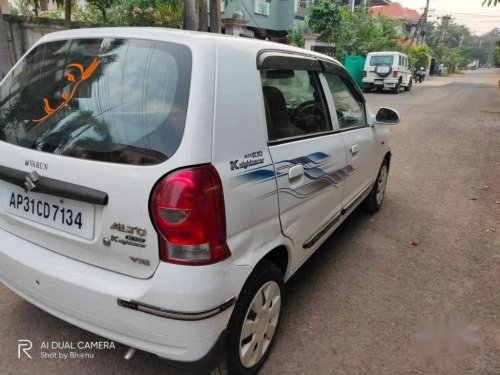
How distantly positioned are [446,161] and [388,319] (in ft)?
18.4

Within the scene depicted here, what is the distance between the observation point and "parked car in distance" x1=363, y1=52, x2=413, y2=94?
2215 cm

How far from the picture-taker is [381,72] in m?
22.3

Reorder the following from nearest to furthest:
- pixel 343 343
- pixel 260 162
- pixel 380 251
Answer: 1. pixel 260 162
2. pixel 343 343
3. pixel 380 251

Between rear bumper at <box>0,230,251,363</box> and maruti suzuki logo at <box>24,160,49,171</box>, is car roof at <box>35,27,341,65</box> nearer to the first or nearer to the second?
maruti suzuki logo at <box>24,160,49,171</box>

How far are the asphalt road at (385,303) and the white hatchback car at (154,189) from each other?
471 millimetres

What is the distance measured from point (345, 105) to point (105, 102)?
2.25 m

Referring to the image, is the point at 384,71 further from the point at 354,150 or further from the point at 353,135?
the point at 354,150

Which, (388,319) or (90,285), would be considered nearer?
(90,285)

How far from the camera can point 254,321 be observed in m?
2.20

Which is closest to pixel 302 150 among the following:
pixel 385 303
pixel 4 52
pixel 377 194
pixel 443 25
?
pixel 385 303

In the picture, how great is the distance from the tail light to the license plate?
1.23 ft

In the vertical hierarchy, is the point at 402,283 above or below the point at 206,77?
below

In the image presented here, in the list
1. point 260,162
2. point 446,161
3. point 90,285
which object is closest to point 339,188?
point 260,162

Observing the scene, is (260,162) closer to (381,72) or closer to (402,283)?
(402,283)
